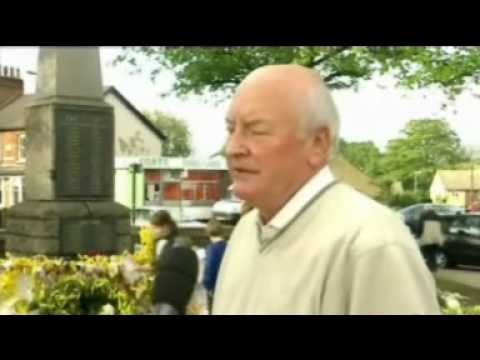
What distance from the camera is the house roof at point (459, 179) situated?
507 cm

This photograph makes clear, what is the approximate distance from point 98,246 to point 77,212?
26cm

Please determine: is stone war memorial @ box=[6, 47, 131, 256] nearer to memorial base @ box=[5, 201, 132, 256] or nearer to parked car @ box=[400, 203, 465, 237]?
memorial base @ box=[5, 201, 132, 256]

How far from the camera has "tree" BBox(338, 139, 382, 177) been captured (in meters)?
4.81

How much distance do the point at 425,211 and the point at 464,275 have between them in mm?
620

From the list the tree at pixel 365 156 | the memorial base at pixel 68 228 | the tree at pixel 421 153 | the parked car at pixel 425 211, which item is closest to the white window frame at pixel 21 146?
the memorial base at pixel 68 228

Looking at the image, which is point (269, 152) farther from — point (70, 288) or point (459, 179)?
point (459, 179)

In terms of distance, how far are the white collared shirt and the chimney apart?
13.7ft

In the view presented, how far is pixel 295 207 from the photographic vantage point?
771 mm

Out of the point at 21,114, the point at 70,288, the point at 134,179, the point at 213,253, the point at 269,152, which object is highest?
the point at 21,114

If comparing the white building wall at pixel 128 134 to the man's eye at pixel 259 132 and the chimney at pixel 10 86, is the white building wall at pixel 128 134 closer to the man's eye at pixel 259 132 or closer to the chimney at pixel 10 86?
the chimney at pixel 10 86

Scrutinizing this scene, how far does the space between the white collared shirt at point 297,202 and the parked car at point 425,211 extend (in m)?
4.10

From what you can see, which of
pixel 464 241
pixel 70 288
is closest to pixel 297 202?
pixel 70 288
